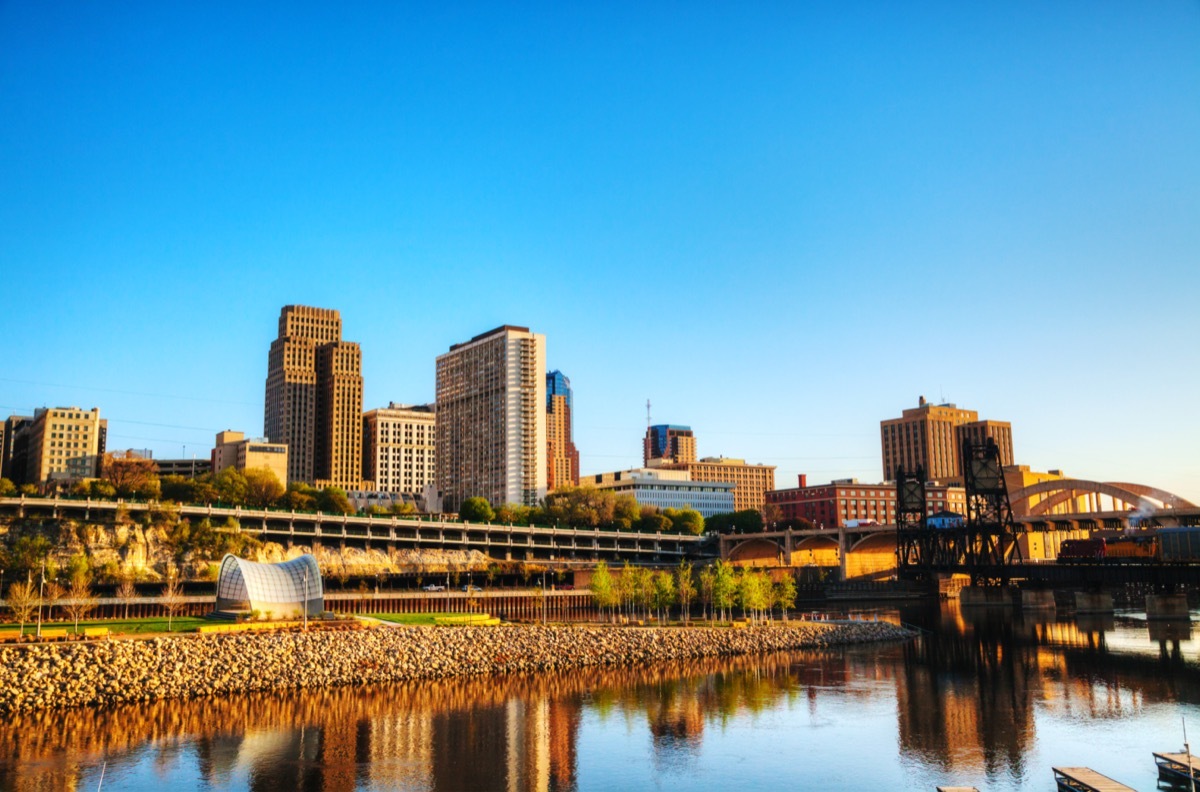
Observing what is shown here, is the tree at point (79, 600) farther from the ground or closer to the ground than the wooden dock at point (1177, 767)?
farther from the ground

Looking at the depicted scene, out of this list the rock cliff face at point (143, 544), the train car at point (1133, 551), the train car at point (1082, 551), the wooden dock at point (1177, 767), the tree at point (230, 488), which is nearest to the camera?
the wooden dock at point (1177, 767)

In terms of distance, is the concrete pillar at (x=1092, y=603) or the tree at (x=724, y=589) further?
the concrete pillar at (x=1092, y=603)

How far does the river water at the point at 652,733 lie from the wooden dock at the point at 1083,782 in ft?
5.74

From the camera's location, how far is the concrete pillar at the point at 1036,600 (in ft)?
478

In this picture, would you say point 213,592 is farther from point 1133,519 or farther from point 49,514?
point 1133,519

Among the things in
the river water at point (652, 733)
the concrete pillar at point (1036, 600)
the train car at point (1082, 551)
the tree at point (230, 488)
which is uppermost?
the tree at point (230, 488)

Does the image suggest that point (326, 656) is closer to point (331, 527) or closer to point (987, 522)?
point (331, 527)

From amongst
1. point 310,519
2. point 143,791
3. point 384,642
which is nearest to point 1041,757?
point 143,791

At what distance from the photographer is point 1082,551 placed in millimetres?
144875

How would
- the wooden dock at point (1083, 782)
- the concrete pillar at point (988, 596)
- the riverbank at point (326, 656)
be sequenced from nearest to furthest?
the wooden dock at point (1083, 782) < the riverbank at point (326, 656) < the concrete pillar at point (988, 596)

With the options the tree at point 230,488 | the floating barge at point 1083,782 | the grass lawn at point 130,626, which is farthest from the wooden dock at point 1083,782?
the tree at point 230,488

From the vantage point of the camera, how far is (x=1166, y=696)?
224ft

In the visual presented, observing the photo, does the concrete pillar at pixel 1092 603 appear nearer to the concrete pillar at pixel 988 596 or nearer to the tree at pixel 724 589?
the concrete pillar at pixel 988 596

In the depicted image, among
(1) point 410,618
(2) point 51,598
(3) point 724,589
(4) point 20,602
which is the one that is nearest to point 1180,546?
(3) point 724,589
